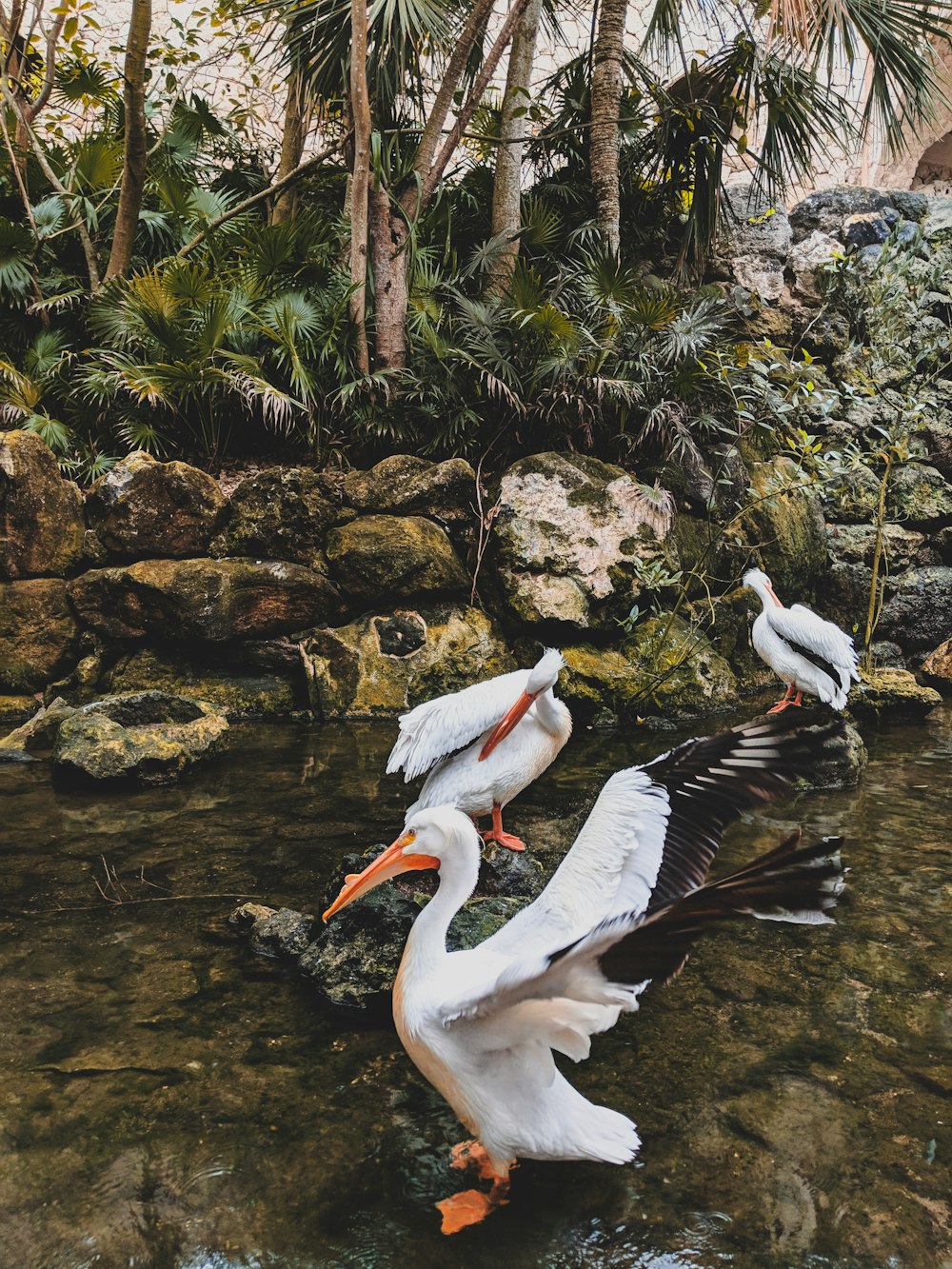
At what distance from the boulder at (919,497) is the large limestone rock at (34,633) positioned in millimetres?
8119

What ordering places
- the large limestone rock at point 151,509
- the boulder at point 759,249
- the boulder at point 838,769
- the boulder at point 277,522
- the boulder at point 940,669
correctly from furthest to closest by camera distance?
the boulder at point 759,249
the boulder at point 940,669
the boulder at point 277,522
the large limestone rock at point 151,509
the boulder at point 838,769

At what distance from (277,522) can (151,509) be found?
977mm

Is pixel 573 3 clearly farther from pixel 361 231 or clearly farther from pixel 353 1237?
pixel 353 1237

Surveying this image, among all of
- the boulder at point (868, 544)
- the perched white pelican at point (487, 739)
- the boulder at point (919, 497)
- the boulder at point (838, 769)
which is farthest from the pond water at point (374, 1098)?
the boulder at point (919, 497)

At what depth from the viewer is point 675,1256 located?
2035mm

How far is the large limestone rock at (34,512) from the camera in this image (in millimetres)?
7160

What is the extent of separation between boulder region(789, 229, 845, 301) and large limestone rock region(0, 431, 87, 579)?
9115 millimetres

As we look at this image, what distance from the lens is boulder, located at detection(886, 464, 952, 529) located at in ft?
32.1

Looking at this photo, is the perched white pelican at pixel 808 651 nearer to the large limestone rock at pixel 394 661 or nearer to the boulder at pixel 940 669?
the large limestone rock at pixel 394 661

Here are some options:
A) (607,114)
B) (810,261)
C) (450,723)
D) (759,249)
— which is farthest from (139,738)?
(810,261)

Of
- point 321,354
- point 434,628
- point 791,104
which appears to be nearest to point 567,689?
point 434,628

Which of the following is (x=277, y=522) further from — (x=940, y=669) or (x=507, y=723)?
(x=940, y=669)

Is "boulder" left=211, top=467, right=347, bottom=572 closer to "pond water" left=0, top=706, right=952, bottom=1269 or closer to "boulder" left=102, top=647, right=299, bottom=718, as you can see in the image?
"boulder" left=102, top=647, right=299, bottom=718

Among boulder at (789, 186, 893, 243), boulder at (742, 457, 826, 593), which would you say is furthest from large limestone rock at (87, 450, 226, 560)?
boulder at (789, 186, 893, 243)
